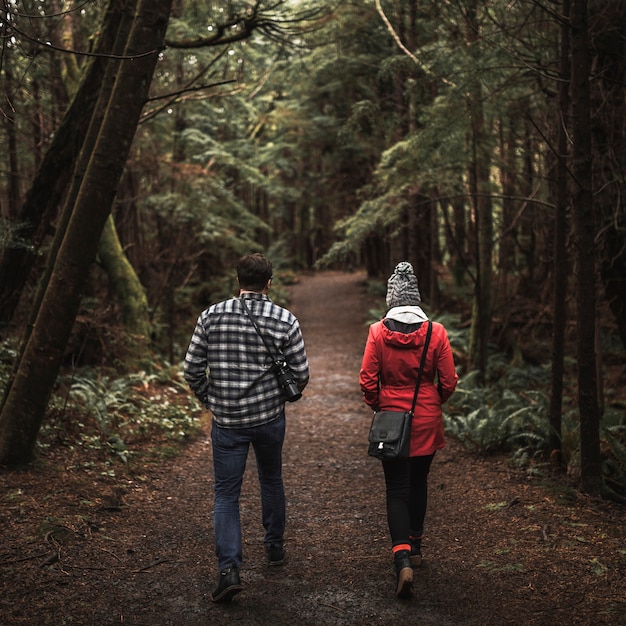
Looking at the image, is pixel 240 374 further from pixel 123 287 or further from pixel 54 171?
pixel 123 287

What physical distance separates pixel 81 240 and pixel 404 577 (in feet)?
13.3

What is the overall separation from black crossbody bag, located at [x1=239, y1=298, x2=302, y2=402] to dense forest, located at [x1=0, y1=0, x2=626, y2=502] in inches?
72.1

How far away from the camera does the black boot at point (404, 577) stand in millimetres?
4008

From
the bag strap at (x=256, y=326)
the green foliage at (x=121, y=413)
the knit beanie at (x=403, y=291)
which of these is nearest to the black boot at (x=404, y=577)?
the bag strap at (x=256, y=326)

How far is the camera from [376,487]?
268 inches

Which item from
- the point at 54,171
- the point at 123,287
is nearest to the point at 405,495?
the point at 54,171

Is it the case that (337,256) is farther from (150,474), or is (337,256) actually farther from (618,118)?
(150,474)

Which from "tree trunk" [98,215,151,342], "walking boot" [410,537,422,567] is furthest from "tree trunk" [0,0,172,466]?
"tree trunk" [98,215,151,342]

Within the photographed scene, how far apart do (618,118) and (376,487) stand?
619cm

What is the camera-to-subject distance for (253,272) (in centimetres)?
427

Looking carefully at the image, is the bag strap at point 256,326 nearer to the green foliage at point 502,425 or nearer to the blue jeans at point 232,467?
the blue jeans at point 232,467

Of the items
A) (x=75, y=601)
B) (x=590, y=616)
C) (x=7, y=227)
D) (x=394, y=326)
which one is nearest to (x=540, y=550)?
(x=590, y=616)

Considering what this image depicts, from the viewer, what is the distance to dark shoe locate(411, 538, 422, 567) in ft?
15.0

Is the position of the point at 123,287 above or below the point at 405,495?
above
